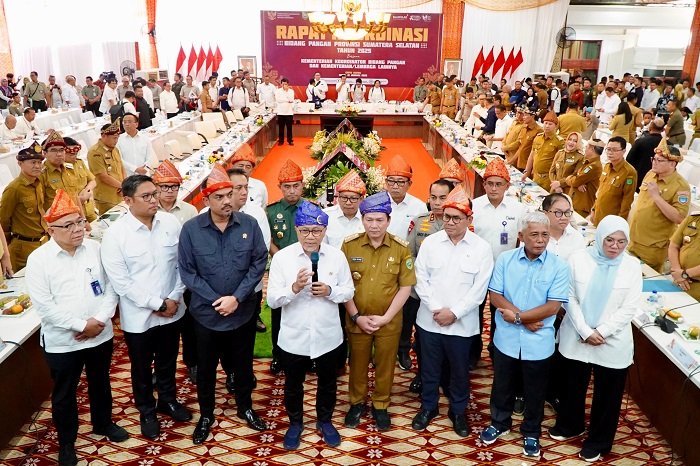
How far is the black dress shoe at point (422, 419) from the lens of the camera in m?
3.26

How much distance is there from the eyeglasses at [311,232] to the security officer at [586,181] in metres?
3.58

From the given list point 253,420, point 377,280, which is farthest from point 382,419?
point 377,280

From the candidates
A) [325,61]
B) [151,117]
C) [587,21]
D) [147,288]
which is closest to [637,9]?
[587,21]

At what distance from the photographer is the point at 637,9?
1841 centimetres

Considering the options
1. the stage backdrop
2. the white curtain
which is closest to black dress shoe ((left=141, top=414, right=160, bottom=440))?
the stage backdrop

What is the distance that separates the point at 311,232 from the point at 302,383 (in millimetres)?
848

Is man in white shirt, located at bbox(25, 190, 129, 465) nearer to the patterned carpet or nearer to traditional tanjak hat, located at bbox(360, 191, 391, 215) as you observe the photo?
the patterned carpet

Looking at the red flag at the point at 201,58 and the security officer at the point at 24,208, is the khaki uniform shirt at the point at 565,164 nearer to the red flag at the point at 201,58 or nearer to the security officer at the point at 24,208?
the security officer at the point at 24,208

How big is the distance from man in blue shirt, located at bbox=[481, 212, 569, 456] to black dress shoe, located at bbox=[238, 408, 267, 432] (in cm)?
127

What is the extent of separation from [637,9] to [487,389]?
18825 millimetres

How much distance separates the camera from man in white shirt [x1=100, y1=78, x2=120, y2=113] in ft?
41.3

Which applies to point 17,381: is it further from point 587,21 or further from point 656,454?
point 587,21

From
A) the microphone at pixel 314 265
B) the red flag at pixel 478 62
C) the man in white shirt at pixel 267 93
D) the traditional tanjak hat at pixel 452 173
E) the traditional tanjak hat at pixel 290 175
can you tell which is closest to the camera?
the microphone at pixel 314 265

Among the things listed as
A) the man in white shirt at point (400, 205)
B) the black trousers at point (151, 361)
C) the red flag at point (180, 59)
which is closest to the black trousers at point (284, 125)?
the red flag at point (180, 59)
